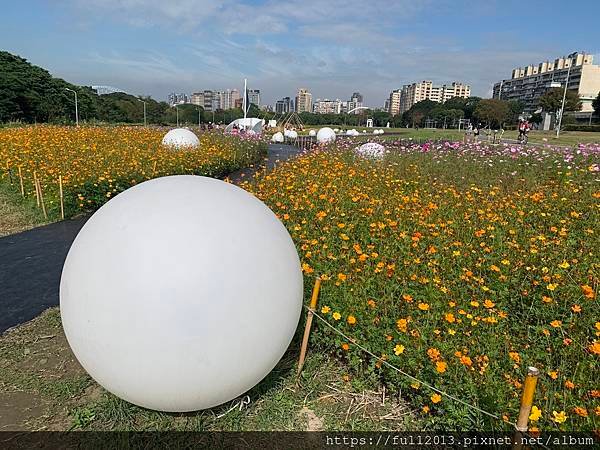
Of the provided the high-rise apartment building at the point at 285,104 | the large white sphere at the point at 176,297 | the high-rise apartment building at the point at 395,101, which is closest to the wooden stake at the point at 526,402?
the large white sphere at the point at 176,297

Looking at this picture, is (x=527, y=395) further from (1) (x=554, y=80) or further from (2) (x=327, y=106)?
(2) (x=327, y=106)

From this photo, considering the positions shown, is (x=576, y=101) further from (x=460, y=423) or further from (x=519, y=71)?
(x=519, y=71)

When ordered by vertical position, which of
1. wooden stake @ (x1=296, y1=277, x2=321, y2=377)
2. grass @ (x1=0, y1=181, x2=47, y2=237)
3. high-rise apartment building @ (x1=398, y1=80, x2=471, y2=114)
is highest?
high-rise apartment building @ (x1=398, y1=80, x2=471, y2=114)

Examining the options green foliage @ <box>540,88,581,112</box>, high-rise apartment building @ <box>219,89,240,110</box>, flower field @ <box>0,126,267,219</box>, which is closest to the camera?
flower field @ <box>0,126,267,219</box>

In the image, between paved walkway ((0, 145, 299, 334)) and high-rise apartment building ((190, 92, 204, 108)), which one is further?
high-rise apartment building ((190, 92, 204, 108))

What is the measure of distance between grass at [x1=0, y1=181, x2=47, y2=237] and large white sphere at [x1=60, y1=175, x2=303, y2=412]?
6.05m

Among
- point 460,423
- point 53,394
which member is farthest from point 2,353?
point 460,423

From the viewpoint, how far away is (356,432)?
287cm

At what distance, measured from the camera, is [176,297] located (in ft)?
7.28

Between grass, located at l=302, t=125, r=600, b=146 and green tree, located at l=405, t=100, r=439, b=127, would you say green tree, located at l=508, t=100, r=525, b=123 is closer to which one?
green tree, located at l=405, t=100, r=439, b=127

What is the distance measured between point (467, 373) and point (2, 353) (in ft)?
12.4

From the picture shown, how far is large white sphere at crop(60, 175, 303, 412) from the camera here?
223 centimetres

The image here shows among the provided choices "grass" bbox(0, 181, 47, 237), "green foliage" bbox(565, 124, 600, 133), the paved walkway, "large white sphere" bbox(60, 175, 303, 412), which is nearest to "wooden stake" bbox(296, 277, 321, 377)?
"large white sphere" bbox(60, 175, 303, 412)

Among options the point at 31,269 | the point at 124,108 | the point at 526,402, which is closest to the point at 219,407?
the point at 526,402
